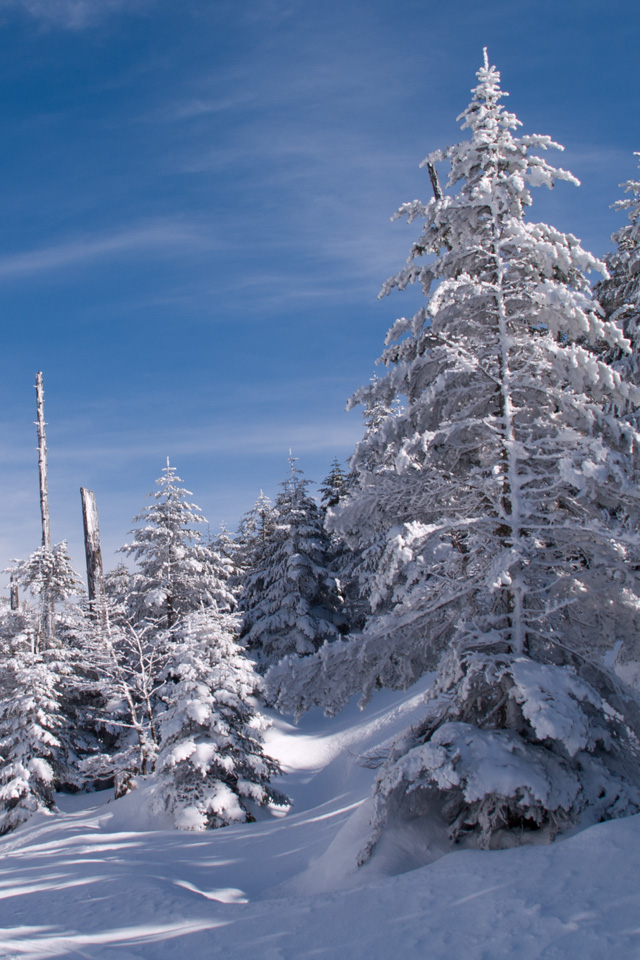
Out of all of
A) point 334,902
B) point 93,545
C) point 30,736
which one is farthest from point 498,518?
point 30,736

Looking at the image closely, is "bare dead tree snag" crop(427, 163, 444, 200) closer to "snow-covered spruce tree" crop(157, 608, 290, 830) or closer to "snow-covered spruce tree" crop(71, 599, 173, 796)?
"snow-covered spruce tree" crop(157, 608, 290, 830)

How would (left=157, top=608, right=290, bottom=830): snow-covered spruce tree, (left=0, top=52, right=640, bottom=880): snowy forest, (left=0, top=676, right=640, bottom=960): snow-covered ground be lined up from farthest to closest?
(left=157, top=608, right=290, bottom=830): snow-covered spruce tree
(left=0, top=52, right=640, bottom=880): snowy forest
(left=0, top=676, right=640, bottom=960): snow-covered ground

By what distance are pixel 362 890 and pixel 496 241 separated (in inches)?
323

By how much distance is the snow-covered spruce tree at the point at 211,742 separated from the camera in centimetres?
1473

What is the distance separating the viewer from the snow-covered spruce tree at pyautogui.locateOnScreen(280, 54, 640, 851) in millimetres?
7102

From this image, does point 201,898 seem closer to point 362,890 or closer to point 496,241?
point 362,890

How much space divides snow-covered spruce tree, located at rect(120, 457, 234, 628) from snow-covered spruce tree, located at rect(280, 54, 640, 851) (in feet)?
55.0

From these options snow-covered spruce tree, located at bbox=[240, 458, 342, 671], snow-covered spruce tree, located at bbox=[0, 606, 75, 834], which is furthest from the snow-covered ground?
snow-covered spruce tree, located at bbox=[240, 458, 342, 671]

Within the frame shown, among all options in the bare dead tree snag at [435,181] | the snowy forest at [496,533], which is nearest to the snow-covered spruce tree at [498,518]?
the snowy forest at [496,533]

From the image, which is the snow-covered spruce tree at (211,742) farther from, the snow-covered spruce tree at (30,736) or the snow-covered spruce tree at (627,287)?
the snow-covered spruce tree at (627,287)

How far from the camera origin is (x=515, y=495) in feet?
26.9

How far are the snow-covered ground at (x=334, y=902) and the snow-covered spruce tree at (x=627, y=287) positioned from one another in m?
11.1

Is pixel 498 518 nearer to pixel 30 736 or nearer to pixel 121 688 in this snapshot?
pixel 121 688

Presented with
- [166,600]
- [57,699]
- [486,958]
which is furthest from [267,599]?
[486,958]
